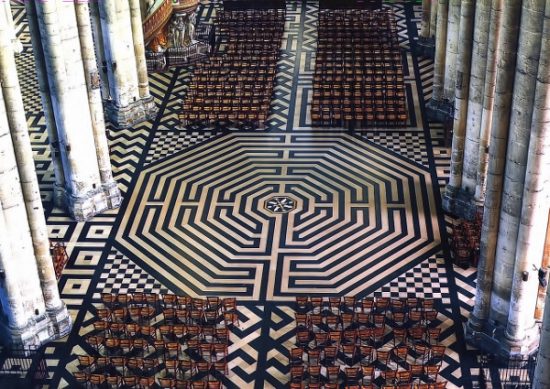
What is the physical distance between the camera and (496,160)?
20.5 metres

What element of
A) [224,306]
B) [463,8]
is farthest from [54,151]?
[463,8]

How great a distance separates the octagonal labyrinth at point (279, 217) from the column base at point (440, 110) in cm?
248

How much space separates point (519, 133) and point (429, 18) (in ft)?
58.1

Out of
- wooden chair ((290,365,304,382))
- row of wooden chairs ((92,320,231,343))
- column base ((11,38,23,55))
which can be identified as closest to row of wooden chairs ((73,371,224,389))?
row of wooden chairs ((92,320,231,343))

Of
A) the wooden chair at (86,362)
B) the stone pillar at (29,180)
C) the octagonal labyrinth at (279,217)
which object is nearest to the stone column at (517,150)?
the octagonal labyrinth at (279,217)

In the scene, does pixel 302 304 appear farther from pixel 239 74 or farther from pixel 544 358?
pixel 239 74

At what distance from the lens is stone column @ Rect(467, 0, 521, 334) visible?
19.3 metres

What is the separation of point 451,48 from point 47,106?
1257 cm

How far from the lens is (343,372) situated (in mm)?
21969

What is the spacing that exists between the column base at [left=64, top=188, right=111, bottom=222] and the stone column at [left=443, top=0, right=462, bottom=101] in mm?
11531

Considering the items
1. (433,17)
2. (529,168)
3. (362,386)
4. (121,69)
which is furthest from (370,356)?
(433,17)

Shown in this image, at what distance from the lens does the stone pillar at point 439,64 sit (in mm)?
30781

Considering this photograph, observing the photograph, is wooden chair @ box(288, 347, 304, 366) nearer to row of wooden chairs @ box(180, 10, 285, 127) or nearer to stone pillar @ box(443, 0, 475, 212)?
stone pillar @ box(443, 0, 475, 212)

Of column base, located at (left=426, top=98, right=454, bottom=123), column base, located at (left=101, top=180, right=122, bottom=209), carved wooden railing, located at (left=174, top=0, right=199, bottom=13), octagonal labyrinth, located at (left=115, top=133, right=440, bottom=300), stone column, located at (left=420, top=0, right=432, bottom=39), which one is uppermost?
carved wooden railing, located at (left=174, top=0, right=199, bottom=13)
